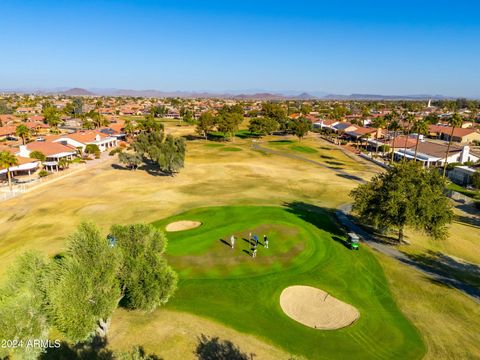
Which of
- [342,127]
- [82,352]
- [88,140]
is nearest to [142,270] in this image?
[82,352]

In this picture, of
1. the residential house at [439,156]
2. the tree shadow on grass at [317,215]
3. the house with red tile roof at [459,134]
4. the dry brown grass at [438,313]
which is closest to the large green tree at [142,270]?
the dry brown grass at [438,313]

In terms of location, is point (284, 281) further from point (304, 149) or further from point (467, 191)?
point (304, 149)

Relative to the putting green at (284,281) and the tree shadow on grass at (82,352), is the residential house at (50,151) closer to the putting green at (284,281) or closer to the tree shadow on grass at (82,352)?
the putting green at (284,281)

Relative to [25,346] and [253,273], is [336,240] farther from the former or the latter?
[25,346]

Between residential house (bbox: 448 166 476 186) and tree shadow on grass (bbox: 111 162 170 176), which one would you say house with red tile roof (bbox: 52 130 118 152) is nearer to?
tree shadow on grass (bbox: 111 162 170 176)

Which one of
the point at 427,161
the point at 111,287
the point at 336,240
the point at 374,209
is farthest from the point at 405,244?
the point at 427,161

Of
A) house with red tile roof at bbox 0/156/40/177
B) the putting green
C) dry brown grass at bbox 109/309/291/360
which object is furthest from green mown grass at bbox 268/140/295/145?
dry brown grass at bbox 109/309/291/360
